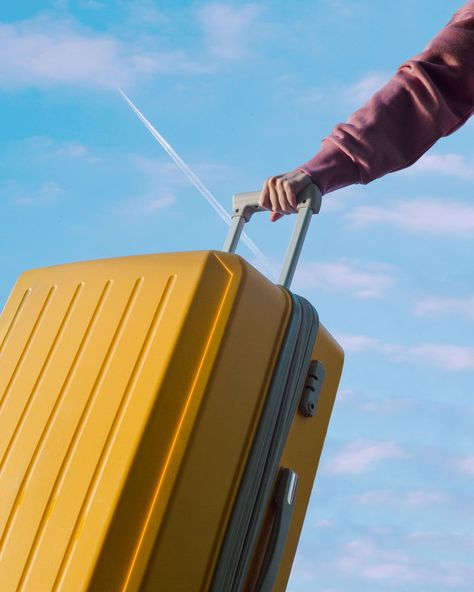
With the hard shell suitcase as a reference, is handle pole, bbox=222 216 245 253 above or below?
above

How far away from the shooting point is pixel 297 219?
143 centimetres

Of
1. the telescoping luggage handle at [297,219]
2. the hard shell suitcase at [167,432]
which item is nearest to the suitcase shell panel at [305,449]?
the hard shell suitcase at [167,432]

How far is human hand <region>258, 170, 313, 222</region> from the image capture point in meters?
1.46

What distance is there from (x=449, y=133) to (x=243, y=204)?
1.35 feet

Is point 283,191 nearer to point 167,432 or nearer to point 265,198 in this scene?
point 265,198

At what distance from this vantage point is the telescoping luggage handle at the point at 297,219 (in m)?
1.40

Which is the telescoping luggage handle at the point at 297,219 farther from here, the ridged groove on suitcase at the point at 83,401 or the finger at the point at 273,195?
the ridged groove on suitcase at the point at 83,401

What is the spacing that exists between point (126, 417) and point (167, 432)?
0.20 ft

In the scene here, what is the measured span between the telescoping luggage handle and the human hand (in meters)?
0.01

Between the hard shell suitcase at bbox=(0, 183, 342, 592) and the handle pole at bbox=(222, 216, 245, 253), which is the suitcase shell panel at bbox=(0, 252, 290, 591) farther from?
the handle pole at bbox=(222, 216, 245, 253)

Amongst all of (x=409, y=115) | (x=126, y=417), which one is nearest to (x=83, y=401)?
(x=126, y=417)

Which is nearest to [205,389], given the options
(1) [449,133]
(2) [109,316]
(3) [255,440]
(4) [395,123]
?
(3) [255,440]

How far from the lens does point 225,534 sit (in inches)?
46.3

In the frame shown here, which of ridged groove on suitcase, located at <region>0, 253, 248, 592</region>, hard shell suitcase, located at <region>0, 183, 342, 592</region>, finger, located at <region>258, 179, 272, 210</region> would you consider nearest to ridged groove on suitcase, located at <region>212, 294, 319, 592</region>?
hard shell suitcase, located at <region>0, 183, 342, 592</region>
